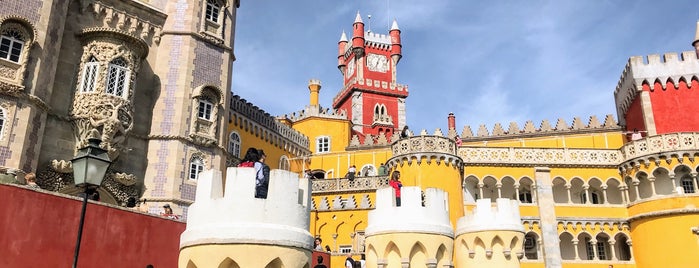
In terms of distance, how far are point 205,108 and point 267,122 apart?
48.1 feet

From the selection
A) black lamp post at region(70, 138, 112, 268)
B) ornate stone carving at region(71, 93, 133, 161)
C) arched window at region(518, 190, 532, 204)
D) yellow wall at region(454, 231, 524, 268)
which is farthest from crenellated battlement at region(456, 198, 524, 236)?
arched window at region(518, 190, 532, 204)

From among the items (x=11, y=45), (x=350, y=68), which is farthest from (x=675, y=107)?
(x=11, y=45)

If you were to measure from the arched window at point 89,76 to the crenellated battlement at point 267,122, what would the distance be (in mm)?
13402

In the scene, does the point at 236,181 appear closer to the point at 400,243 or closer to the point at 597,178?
the point at 400,243

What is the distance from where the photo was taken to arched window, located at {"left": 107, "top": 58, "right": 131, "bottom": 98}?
846 inches

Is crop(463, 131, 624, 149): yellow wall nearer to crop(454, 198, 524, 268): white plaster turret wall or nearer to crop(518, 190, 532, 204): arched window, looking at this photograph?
crop(518, 190, 532, 204): arched window

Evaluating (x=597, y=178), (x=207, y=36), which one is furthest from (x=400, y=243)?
(x=597, y=178)

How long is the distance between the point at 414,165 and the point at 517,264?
33.2 ft

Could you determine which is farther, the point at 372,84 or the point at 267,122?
the point at 372,84

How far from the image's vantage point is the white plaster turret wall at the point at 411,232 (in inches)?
523

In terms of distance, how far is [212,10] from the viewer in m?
26.1

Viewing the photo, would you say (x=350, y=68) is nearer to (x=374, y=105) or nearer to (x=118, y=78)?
(x=374, y=105)

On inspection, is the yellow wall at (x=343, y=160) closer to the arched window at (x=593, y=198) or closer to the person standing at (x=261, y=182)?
the arched window at (x=593, y=198)

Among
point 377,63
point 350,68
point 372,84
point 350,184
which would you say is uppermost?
point 377,63
